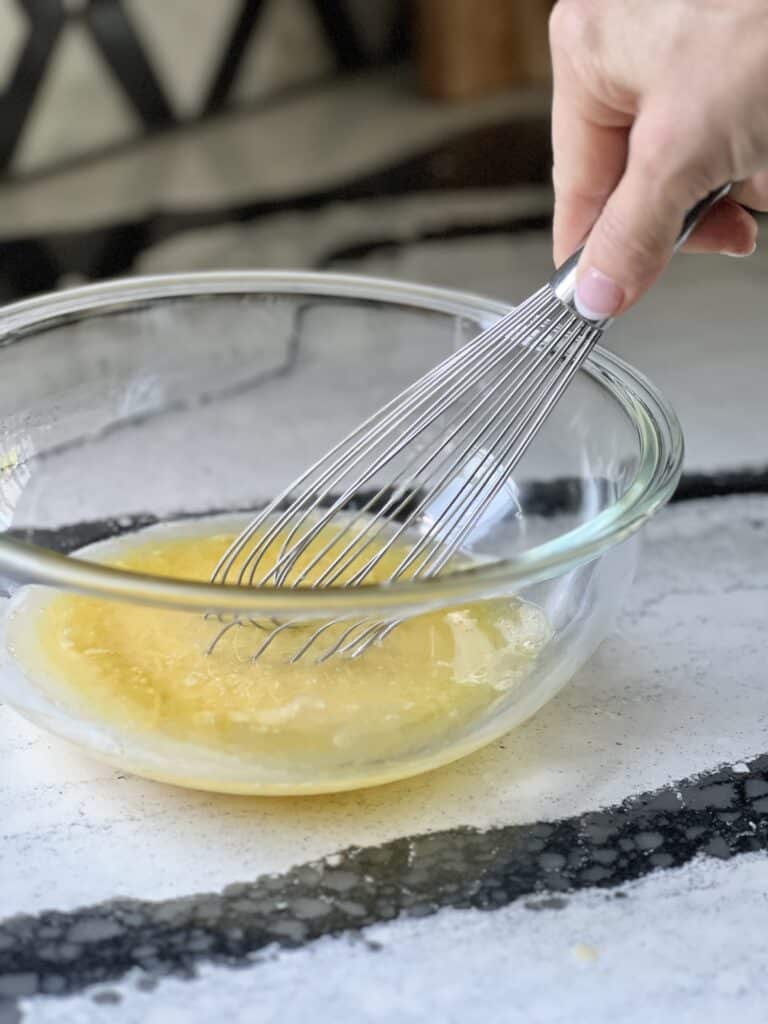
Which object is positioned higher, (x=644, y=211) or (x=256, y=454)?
(x=256, y=454)

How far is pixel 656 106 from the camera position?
56cm

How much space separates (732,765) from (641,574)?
159mm

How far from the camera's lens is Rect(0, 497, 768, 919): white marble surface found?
1.87 ft

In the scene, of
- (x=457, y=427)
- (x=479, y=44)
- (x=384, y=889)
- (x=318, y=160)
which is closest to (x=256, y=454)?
(x=457, y=427)

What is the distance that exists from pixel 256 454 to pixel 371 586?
1.18ft

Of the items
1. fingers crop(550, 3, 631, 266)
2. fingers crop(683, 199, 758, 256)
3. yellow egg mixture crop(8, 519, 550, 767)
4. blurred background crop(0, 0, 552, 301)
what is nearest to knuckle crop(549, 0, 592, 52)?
fingers crop(550, 3, 631, 266)

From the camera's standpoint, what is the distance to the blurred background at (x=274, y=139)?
1.16m

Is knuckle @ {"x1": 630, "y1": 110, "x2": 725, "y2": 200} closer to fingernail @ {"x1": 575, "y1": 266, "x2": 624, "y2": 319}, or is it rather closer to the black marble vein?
fingernail @ {"x1": 575, "y1": 266, "x2": 624, "y2": 319}

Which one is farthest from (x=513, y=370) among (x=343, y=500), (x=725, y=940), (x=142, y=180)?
(x=142, y=180)

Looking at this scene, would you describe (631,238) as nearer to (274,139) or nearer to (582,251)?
(582,251)

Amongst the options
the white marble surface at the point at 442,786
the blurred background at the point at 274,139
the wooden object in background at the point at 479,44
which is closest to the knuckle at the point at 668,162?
the white marble surface at the point at 442,786

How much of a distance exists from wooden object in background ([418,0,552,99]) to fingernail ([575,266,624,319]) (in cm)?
89

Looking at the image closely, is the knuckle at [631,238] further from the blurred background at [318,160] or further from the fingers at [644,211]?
the blurred background at [318,160]

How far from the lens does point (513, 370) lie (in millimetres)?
641
